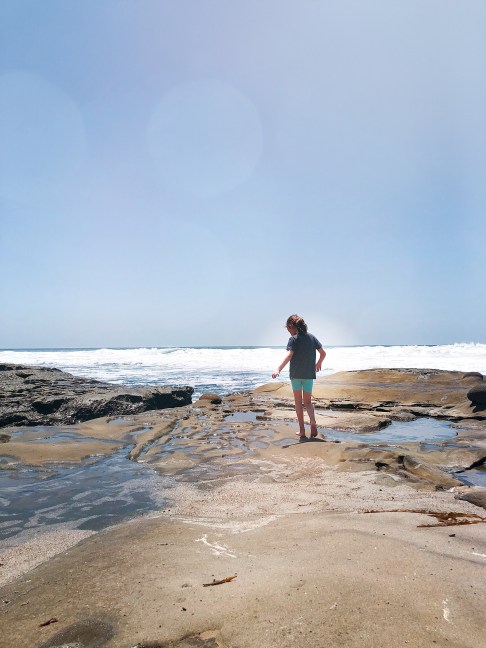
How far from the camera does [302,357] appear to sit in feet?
20.2

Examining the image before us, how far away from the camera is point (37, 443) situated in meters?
5.52

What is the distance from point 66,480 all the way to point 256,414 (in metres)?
4.76

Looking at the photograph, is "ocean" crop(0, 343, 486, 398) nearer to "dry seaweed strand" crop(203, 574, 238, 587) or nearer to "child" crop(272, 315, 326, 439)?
"child" crop(272, 315, 326, 439)

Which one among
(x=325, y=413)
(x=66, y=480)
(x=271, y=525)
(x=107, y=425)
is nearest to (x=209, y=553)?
(x=271, y=525)

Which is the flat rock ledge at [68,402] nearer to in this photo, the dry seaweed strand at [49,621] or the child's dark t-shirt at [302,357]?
the child's dark t-shirt at [302,357]

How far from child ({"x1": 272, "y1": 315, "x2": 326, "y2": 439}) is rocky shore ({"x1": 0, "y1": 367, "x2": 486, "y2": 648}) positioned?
0.97 metres

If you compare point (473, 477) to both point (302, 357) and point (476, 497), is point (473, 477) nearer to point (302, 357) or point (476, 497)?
point (476, 497)

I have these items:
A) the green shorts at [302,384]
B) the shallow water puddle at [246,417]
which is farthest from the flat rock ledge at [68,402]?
the green shorts at [302,384]

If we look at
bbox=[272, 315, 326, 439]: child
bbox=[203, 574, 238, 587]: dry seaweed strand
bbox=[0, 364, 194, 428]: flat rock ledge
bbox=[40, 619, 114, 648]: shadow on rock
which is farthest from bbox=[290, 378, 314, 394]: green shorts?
bbox=[40, 619, 114, 648]: shadow on rock

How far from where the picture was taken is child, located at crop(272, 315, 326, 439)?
6.15 metres

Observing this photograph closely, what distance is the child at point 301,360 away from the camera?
615 centimetres

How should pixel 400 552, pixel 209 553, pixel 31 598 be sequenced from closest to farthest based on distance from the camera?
pixel 31 598
pixel 400 552
pixel 209 553

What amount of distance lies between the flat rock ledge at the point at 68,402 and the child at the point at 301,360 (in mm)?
4293

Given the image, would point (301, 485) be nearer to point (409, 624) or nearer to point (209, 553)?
point (209, 553)
